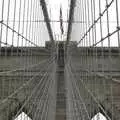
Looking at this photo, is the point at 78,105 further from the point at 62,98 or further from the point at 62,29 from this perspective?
the point at 62,29

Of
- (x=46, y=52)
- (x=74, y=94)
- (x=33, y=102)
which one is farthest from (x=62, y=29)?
(x=33, y=102)

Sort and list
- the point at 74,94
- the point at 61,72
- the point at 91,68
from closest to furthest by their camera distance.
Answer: the point at 91,68 < the point at 74,94 < the point at 61,72

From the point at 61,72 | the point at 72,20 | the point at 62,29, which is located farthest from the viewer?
the point at 62,29

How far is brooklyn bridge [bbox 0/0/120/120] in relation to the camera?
2.42 metres

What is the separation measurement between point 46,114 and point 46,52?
4.42 m

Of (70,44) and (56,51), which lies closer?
(70,44)

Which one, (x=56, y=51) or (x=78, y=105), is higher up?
(x=56, y=51)

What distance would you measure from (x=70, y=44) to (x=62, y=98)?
3109 millimetres

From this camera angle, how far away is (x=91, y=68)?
→ 336 centimetres

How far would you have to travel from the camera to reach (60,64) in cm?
789

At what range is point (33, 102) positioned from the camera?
3.15 meters

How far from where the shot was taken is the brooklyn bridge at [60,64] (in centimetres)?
242

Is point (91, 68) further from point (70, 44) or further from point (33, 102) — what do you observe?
point (70, 44)

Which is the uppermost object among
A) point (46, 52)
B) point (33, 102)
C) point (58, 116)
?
point (46, 52)
